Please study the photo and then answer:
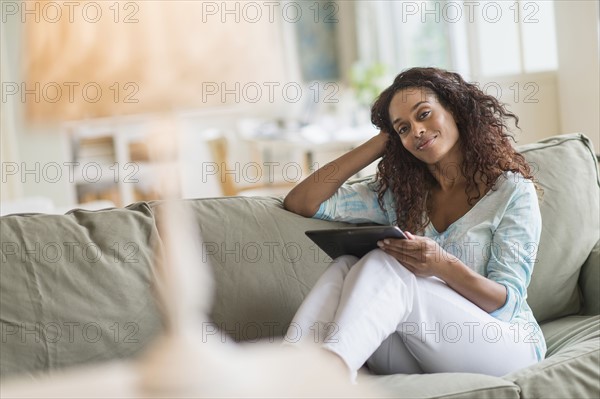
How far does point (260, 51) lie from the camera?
1.84ft

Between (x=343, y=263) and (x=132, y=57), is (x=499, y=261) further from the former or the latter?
(x=132, y=57)

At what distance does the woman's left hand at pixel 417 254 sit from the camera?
189 centimetres

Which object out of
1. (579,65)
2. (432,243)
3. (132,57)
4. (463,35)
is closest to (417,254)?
(432,243)

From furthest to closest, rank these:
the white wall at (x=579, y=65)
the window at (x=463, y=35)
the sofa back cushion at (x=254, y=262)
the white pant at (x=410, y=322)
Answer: the window at (x=463, y=35), the white wall at (x=579, y=65), the sofa back cushion at (x=254, y=262), the white pant at (x=410, y=322)

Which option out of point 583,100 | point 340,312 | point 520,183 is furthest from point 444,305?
point 583,100

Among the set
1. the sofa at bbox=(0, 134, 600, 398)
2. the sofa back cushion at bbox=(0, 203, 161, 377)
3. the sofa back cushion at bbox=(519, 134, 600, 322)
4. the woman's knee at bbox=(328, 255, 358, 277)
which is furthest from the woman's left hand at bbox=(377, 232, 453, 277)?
the sofa back cushion at bbox=(0, 203, 161, 377)

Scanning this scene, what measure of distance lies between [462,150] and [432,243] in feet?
1.32

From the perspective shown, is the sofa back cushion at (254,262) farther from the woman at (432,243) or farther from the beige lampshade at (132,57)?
the beige lampshade at (132,57)

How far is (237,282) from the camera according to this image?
6.72 feet

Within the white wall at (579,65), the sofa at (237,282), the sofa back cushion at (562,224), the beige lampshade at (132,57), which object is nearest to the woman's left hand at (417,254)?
the sofa at (237,282)

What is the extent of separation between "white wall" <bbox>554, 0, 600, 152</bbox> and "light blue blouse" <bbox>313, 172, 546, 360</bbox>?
1.78m

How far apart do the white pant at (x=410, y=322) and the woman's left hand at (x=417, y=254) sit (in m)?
0.02

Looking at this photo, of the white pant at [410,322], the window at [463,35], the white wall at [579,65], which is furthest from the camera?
the window at [463,35]

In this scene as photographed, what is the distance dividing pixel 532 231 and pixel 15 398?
1.63 metres
